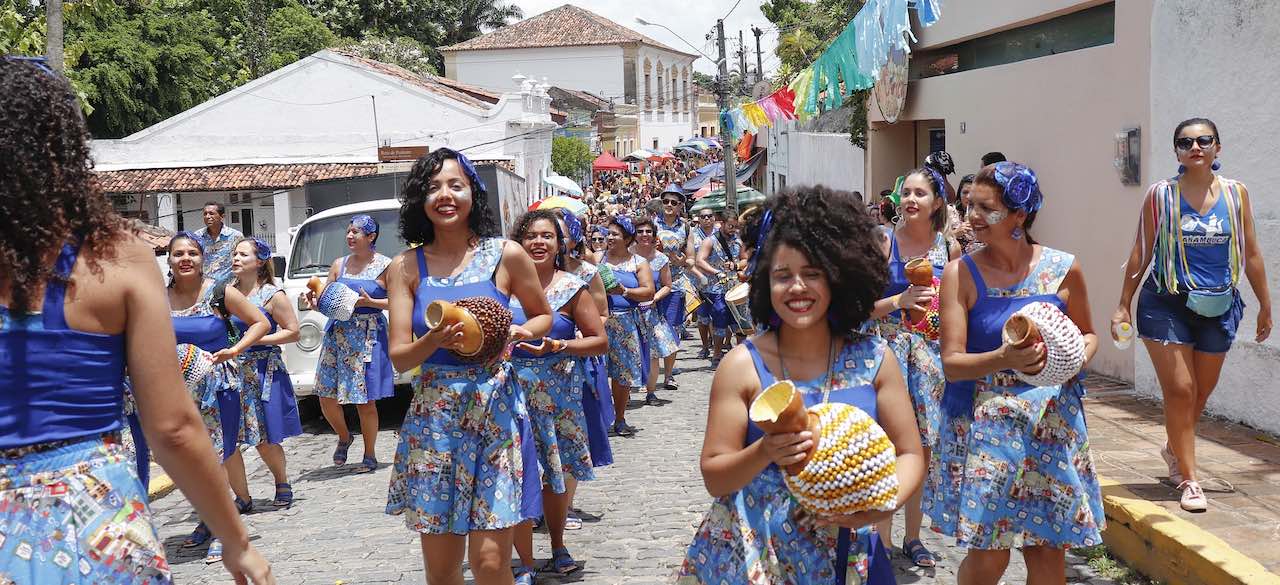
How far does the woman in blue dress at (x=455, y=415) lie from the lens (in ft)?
15.5

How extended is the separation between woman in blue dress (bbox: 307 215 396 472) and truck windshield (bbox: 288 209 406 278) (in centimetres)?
268

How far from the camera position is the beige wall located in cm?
1049

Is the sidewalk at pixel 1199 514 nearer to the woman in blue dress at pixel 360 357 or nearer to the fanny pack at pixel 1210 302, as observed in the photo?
the fanny pack at pixel 1210 302

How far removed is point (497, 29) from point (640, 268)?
6821 centimetres

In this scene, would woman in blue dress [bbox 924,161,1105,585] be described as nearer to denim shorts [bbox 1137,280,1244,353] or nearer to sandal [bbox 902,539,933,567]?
sandal [bbox 902,539,933,567]

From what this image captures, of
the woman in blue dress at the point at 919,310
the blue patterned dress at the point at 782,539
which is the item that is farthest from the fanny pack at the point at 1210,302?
the blue patterned dress at the point at 782,539

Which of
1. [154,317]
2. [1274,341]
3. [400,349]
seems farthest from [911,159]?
[154,317]

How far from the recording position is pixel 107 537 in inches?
105

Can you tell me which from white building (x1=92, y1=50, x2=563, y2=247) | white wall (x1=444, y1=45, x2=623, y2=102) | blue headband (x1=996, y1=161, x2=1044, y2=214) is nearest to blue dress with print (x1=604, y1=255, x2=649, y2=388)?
blue headband (x1=996, y1=161, x2=1044, y2=214)

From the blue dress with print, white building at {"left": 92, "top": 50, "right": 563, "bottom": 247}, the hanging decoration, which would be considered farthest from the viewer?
white building at {"left": 92, "top": 50, "right": 563, "bottom": 247}

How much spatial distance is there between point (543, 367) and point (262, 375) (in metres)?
2.46

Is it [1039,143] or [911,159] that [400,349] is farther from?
[911,159]

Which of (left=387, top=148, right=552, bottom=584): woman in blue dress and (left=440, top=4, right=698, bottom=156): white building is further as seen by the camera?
(left=440, top=4, right=698, bottom=156): white building

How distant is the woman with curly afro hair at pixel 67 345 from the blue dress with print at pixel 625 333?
7.30 meters
